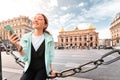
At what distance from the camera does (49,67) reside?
2.29 metres

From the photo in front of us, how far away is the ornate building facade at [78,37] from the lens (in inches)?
4353

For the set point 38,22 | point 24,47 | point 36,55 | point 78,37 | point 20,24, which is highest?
point 20,24

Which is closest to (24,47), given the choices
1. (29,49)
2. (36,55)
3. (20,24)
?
(29,49)

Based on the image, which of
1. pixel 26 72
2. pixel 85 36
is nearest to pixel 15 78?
pixel 26 72

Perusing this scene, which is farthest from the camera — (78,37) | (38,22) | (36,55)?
(78,37)

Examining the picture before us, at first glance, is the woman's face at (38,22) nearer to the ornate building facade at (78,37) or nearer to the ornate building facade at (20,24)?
the ornate building facade at (20,24)

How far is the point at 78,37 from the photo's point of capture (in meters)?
116

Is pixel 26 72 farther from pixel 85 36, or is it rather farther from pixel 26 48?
pixel 85 36

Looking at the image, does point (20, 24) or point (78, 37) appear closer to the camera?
point (20, 24)

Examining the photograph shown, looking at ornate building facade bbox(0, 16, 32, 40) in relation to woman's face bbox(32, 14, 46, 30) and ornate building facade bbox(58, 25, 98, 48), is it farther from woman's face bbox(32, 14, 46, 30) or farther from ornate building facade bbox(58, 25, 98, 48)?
woman's face bbox(32, 14, 46, 30)

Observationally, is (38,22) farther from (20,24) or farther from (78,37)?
(78,37)

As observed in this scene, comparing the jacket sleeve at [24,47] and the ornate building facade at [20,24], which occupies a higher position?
the ornate building facade at [20,24]

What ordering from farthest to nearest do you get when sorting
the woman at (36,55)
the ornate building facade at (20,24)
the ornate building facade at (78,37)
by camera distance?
the ornate building facade at (78,37) → the ornate building facade at (20,24) → the woman at (36,55)

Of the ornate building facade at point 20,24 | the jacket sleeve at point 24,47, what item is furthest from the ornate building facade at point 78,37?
the jacket sleeve at point 24,47
